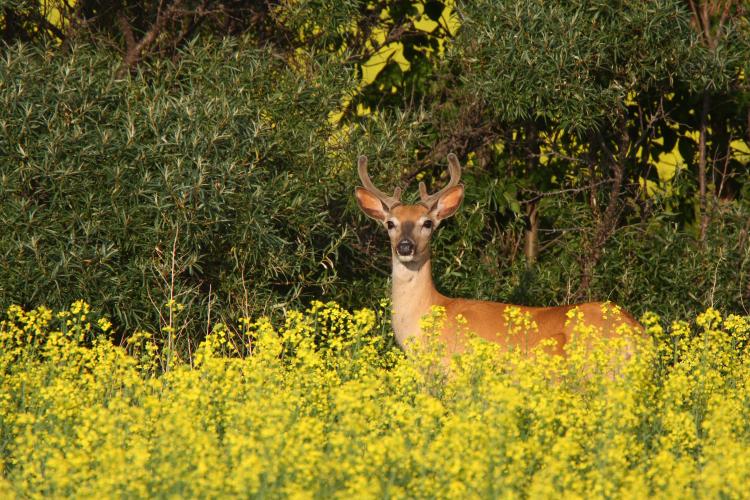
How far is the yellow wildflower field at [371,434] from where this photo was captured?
15.6 ft

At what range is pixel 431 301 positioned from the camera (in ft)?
28.7

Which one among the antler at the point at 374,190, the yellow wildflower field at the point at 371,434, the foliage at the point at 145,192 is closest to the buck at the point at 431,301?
the antler at the point at 374,190

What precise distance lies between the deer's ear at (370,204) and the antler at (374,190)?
1.6 inches

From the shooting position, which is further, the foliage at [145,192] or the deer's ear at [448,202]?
the deer's ear at [448,202]

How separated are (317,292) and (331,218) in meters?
0.62

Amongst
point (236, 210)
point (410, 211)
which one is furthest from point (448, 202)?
point (236, 210)

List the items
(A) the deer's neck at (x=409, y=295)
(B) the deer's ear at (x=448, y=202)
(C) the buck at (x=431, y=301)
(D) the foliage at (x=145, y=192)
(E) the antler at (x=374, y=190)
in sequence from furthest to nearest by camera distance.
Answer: (B) the deer's ear at (x=448, y=202) < (E) the antler at (x=374, y=190) < (A) the deer's neck at (x=409, y=295) < (D) the foliage at (x=145, y=192) < (C) the buck at (x=431, y=301)

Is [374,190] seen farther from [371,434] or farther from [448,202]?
[371,434]

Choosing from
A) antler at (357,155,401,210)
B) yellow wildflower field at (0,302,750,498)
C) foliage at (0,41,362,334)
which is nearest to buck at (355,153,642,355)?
antler at (357,155,401,210)

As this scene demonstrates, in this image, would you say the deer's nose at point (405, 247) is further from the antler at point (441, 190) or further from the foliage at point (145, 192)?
the foliage at point (145, 192)

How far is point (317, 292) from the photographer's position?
10133 millimetres

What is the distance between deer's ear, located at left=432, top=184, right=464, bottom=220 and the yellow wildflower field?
2255mm

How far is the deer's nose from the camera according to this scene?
8.59m

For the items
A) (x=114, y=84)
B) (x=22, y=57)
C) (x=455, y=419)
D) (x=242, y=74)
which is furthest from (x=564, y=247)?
(x=455, y=419)
